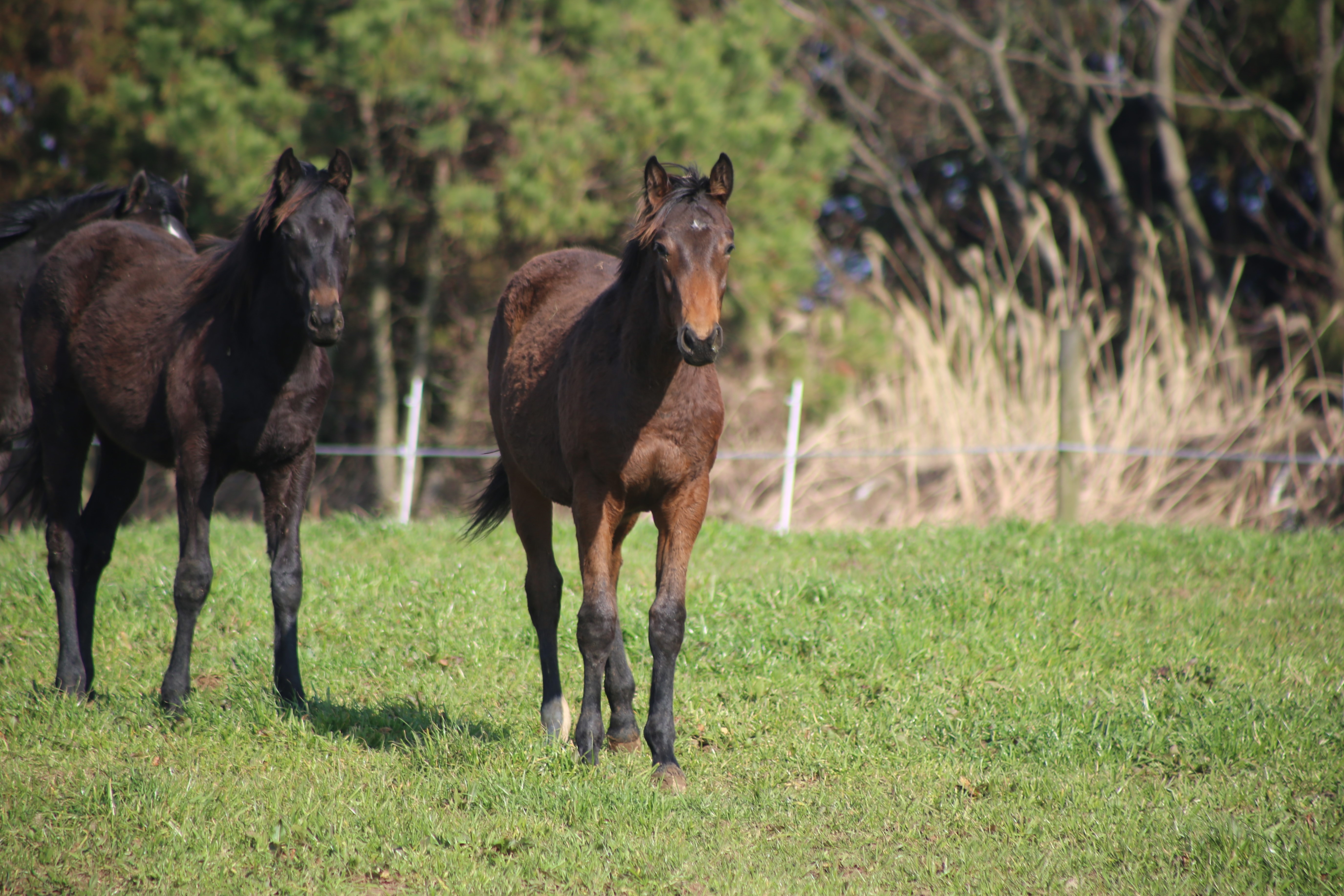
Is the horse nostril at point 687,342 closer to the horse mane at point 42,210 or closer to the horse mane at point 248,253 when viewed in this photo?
the horse mane at point 248,253

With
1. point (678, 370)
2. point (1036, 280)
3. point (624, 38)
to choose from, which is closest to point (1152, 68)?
point (1036, 280)

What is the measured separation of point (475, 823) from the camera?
12.2 ft

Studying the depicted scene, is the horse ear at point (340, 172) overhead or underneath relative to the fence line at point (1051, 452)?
overhead

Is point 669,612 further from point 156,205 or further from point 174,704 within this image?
point 156,205

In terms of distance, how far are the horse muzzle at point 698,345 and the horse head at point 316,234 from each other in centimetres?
163

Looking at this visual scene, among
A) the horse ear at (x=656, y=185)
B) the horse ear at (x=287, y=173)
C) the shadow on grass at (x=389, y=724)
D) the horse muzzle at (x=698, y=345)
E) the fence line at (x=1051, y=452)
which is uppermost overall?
the horse ear at (x=287, y=173)

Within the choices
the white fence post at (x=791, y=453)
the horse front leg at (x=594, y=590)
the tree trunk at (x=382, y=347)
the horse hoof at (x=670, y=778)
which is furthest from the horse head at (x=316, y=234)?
the tree trunk at (x=382, y=347)

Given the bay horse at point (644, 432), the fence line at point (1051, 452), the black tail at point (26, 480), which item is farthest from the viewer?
the fence line at point (1051, 452)

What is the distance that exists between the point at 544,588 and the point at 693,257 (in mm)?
1871

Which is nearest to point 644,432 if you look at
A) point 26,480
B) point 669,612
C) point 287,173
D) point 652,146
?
point 669,612

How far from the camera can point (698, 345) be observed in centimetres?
366

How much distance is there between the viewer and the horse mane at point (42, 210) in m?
6.65

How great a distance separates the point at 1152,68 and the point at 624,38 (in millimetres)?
8074

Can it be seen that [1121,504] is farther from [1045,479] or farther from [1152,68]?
[1152,68]
